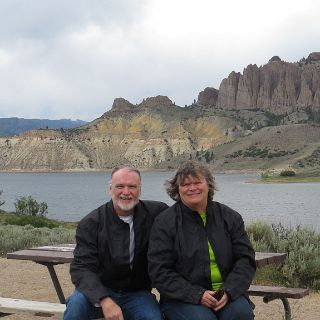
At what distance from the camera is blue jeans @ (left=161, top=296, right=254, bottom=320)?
378 centimetres

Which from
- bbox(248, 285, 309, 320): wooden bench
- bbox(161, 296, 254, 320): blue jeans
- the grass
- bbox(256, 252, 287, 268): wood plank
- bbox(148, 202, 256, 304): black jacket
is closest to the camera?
bbox(161, 296, 254, 320): blue jeans

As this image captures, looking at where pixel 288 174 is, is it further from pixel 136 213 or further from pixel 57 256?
pixel 136 213

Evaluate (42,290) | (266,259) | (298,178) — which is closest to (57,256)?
(266,259)

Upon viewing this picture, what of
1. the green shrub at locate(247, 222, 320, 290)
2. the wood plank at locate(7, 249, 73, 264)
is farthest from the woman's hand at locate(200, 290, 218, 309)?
the green shrub at locate(247, 222, 320, 290)

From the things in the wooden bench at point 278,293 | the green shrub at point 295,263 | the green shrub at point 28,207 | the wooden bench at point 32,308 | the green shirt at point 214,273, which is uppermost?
the green shirt at point 214,273

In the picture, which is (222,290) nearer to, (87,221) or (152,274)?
(152,274)

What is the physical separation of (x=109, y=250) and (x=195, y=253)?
0.62 m

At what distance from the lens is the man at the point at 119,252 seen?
160 inches

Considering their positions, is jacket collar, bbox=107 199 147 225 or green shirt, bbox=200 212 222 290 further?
jacket collar, bbox=107 199 147 225

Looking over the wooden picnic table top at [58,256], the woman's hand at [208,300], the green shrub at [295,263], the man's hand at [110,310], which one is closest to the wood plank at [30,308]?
the man's hand at [110,310]

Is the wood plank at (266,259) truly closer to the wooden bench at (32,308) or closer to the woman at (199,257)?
the woman at (199,257)

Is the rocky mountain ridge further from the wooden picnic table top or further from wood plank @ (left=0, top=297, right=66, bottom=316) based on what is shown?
wood plank @ (left=0, top=297, right=66, bottom=316)

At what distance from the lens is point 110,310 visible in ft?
12.6

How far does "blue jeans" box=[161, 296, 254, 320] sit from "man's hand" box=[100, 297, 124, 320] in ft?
1.20
